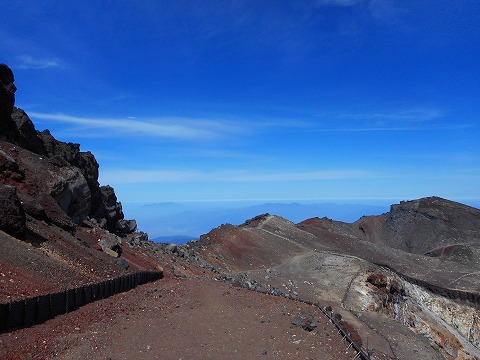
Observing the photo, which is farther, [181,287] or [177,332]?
[181,287]

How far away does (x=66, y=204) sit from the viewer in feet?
88.3

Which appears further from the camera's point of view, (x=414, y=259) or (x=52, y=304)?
(x=414, y=259)

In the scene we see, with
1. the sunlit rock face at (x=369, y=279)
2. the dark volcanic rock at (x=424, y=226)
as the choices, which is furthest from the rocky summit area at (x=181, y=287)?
the dark volcanic rock at (x=424, y=226)

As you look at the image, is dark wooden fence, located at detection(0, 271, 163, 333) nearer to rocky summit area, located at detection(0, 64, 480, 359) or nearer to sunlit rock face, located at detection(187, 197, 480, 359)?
rocky summit area, located at detection(0, 64, 480, 359)

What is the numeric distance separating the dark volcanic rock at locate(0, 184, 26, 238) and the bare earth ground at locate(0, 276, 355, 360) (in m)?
4.82

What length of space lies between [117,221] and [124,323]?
993 inches

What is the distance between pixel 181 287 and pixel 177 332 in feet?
23.4

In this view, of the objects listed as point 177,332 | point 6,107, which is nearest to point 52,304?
point 177,332

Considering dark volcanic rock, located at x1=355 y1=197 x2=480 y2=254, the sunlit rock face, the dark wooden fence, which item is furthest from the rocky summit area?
dark volcanic rock, located at x1=355 y1=197 x2=480 y2=254

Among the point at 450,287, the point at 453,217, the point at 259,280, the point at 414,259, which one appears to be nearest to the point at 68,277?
the point at 259,280

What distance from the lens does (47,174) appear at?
25422 mm

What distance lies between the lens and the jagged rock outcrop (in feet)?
74.9

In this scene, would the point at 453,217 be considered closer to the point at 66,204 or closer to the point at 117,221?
the point at 117,221

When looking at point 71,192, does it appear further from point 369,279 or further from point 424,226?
point 424,226
